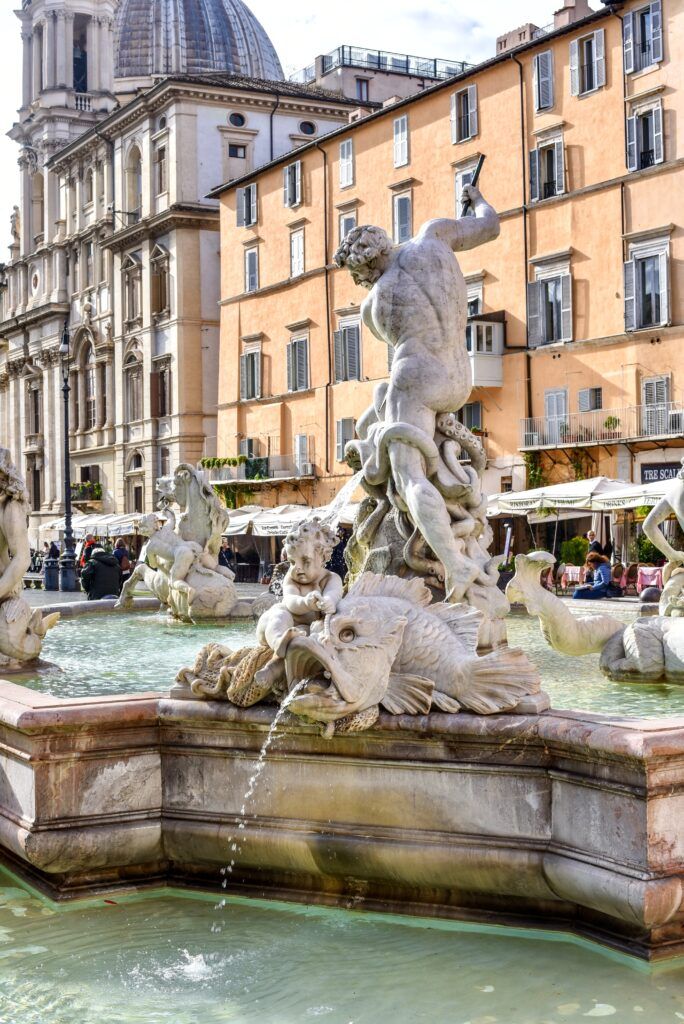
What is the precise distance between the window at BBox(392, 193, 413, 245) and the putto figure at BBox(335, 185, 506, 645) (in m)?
31.1

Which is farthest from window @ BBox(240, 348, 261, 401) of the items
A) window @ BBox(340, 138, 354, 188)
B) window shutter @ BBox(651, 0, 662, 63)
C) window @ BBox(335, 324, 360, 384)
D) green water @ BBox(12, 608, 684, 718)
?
green water @ BBox(12, 608, 684, 718)

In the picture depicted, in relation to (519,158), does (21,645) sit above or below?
below

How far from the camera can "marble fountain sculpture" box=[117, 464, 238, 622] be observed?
10102mm

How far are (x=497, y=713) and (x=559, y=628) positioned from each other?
210cm

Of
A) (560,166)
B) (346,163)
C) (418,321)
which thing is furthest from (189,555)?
(346,163)

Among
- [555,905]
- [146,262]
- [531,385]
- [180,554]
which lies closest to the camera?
[555,905]

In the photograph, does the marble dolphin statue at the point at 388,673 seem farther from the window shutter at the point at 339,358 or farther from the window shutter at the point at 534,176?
the window shutter at the point at 339,358

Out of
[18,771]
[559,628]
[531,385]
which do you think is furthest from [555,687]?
[531,385]

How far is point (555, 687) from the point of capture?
6133 millimetres

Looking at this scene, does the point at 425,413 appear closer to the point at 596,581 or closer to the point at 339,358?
the point at 596,581

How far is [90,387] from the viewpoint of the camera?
57406 millimetres

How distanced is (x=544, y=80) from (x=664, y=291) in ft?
22.4

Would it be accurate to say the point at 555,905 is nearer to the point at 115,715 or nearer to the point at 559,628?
the point at 115,715

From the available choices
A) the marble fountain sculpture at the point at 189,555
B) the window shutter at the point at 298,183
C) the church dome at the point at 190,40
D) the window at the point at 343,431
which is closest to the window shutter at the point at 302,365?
the window at the point at 343,431
